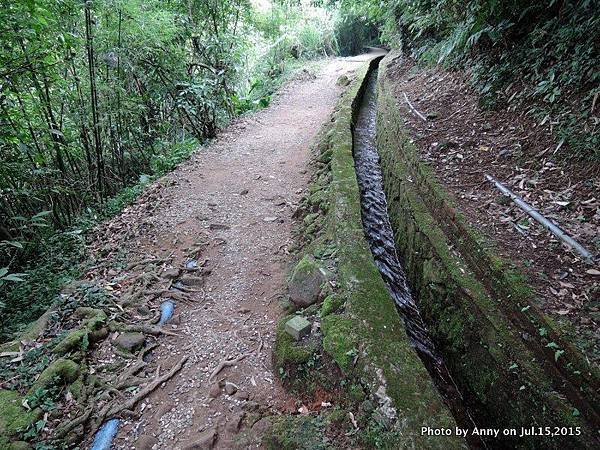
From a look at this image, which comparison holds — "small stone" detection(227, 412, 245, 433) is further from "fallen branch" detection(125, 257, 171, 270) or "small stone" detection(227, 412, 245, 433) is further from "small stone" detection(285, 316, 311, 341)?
"fallen branch" detection(125, 257, 171, 270)

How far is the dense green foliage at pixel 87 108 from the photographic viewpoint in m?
4.22

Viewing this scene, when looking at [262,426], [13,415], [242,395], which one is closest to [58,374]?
[13,415]

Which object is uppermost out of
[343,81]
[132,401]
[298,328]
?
[343,81]

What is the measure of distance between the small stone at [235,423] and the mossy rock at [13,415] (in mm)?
1365

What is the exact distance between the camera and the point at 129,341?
10.9 ft

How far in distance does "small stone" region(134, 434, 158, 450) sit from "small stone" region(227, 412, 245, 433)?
1.78 feet

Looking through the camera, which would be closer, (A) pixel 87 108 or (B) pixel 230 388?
(B) pixel 230 388

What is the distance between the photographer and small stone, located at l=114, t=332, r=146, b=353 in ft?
10.8

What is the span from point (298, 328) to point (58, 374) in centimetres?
193

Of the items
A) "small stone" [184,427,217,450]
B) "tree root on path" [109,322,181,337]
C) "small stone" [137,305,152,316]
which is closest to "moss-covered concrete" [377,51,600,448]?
"small stone" [184,427,217,450]

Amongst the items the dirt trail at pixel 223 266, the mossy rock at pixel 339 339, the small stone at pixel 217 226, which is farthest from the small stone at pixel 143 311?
the mossy rock at pixel 339 339

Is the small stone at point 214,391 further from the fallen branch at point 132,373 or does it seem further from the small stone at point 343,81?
the small stone at point 343,81

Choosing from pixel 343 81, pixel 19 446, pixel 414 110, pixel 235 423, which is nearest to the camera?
pixel 19 446

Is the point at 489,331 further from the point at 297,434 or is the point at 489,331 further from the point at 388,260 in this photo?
the point at 388,260
